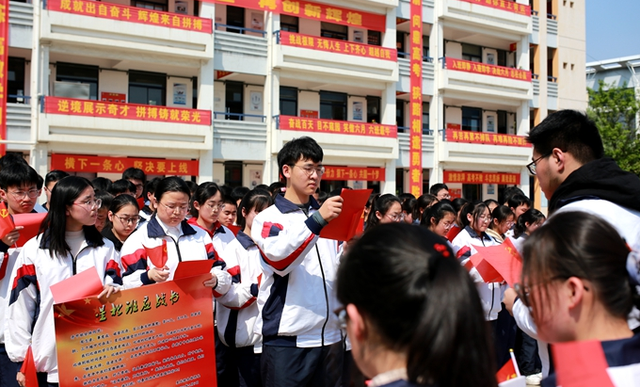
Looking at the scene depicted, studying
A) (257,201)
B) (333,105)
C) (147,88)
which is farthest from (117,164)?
(257,201)

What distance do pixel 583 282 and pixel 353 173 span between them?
16317 mm

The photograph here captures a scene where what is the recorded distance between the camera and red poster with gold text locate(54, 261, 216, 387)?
2801mm

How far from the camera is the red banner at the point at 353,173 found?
17234 mm

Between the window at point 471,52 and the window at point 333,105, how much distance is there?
6.07 meters

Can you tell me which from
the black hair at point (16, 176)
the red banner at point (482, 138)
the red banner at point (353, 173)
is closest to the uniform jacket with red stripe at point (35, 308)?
the black hair at point (16, 176)

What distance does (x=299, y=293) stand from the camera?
288cm

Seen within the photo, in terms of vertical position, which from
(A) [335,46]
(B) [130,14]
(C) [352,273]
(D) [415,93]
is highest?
(A) [335,46]

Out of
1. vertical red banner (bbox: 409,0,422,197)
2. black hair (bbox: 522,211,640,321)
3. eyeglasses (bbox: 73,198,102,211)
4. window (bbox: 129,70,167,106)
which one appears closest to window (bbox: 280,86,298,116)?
window (bbox: 129,70,167,106)

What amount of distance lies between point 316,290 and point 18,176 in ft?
7.35

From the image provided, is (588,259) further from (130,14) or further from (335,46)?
(335,46)

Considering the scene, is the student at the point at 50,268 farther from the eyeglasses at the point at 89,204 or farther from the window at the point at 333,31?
the window at the point at 333,31

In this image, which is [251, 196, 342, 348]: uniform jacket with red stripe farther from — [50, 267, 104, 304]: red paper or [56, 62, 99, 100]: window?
[56, 62, 99, 100]: window

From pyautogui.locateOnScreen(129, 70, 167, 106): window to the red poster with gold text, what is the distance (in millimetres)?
13474

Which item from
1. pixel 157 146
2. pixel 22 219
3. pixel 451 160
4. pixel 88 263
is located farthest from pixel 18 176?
pixel 451 160
